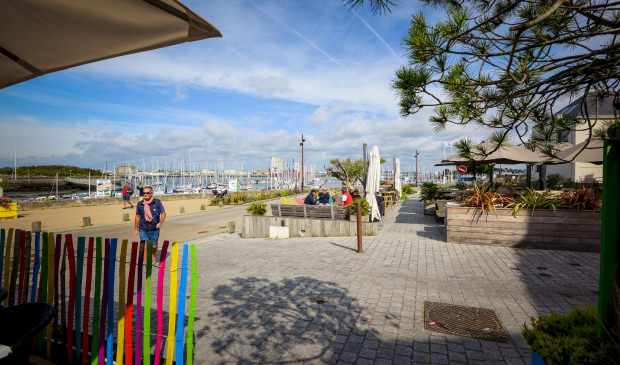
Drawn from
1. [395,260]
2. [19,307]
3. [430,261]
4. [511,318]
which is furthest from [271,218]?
[19,307]

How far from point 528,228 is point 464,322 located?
500 cm

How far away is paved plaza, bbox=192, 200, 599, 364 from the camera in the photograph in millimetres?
3154

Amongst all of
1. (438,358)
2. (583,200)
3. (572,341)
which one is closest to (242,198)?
(583,200)

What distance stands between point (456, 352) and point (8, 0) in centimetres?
468

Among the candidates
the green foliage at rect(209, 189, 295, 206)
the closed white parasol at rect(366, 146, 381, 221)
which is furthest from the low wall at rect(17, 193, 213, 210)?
the closed white parasol at rect(366, 146, 381, 221)

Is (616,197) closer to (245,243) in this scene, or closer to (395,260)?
(395,260)

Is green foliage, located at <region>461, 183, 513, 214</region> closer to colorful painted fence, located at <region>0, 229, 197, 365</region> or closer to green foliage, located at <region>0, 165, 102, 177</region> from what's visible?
colorful painted fence, located at <region>0, 229, 197, 365</region>

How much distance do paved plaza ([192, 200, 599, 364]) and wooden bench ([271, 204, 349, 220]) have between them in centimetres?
168

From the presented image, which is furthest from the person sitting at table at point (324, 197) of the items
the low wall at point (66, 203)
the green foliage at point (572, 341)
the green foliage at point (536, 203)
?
the low wall at point (66, 203)

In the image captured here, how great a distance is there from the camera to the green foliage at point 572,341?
1761 mm

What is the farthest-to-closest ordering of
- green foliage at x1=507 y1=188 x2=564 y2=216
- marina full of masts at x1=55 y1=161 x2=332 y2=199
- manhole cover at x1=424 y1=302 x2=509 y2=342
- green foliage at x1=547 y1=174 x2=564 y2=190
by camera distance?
marina full of masts at x1=55 y1=161 x2=332 y2=199 < green foliage at x1=547 y1=174 x2=564 y2=190 < green foliage at x1=507 y1=188 x2=564 y2=216 < manhole cover at x1=424 y1=302 x2=509 y2=342

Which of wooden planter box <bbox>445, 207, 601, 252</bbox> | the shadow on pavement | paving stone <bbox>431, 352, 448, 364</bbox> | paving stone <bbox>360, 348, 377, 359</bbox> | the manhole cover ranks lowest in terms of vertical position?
the shadow on pavement

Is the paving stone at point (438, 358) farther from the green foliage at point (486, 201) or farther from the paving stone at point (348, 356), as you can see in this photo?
the green foliage at point (486, 201)

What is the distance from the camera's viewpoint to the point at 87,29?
6.77 ft
